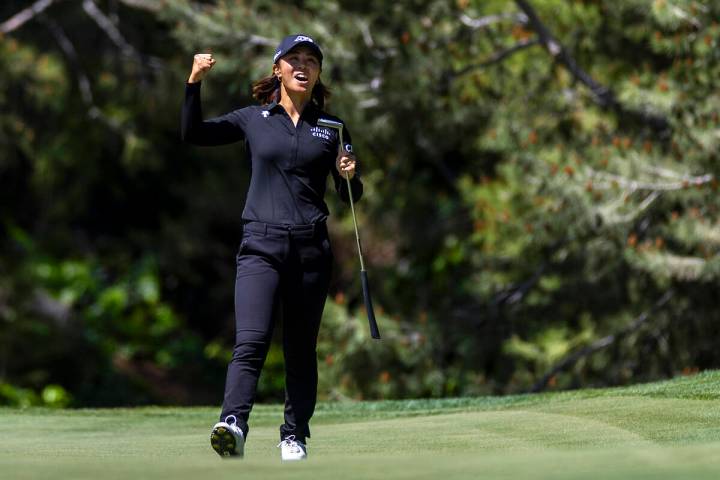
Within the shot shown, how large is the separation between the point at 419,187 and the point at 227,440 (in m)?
9.99

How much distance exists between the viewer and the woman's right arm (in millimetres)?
6027

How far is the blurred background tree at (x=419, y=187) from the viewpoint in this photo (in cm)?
1215

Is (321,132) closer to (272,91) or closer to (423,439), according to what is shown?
(272,91)

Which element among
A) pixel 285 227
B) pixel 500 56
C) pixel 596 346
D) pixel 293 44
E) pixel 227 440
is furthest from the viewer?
pixel 596 346

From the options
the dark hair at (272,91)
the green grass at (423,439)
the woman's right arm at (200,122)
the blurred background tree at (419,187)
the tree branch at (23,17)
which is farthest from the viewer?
the tree branch at (23,17)

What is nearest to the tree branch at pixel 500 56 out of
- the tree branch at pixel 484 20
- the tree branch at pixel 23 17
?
the tree branch at pixel 484 20

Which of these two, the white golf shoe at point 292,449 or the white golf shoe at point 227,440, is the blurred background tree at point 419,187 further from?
the white golf shoe at point 227,440

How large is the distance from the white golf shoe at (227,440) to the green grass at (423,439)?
11 cm

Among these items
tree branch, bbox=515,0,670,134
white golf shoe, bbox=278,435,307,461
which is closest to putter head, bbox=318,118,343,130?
white golf shoe, bbox=278,435,307,461

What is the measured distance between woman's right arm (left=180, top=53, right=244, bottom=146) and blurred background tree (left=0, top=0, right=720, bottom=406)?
602 centimetres

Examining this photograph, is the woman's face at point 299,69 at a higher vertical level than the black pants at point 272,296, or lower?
higher

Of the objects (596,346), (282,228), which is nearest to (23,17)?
(596,346)

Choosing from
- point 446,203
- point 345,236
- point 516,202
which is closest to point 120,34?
point 345,236

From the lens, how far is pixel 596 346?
13633 millimetres
